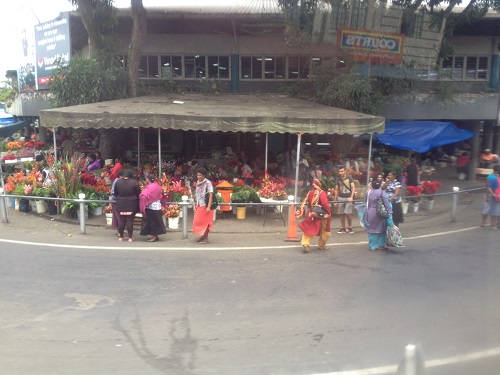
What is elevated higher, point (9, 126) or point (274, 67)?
point (274, 67)

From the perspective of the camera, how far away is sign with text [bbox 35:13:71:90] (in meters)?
19.7

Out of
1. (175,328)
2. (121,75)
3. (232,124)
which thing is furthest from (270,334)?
(121,75)

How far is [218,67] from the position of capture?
20172 mm

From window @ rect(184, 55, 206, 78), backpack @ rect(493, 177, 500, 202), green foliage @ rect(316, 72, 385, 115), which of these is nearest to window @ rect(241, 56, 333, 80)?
window @ rect(184, 55, 206, 78)

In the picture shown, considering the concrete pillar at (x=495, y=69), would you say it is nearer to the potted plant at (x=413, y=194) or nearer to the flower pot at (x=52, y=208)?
the potted plant at (x=413, y=194)

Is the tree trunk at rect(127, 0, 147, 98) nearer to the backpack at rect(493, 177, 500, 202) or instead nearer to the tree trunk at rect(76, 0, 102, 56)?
the tree trunk at rect(76, 0, 102, 56)

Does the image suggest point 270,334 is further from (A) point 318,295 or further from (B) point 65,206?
(B) point 65,206

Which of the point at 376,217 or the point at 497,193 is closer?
the point at 376,217

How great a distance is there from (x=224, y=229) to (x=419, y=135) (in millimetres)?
9079

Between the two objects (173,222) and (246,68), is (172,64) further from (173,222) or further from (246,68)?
(173,222)

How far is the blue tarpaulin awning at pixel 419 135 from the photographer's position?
52.6 feet

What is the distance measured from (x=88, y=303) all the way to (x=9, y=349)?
142 centimetres

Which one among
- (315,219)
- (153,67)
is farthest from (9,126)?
(315,219)

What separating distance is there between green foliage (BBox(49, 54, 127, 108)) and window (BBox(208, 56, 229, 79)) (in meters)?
4.89
